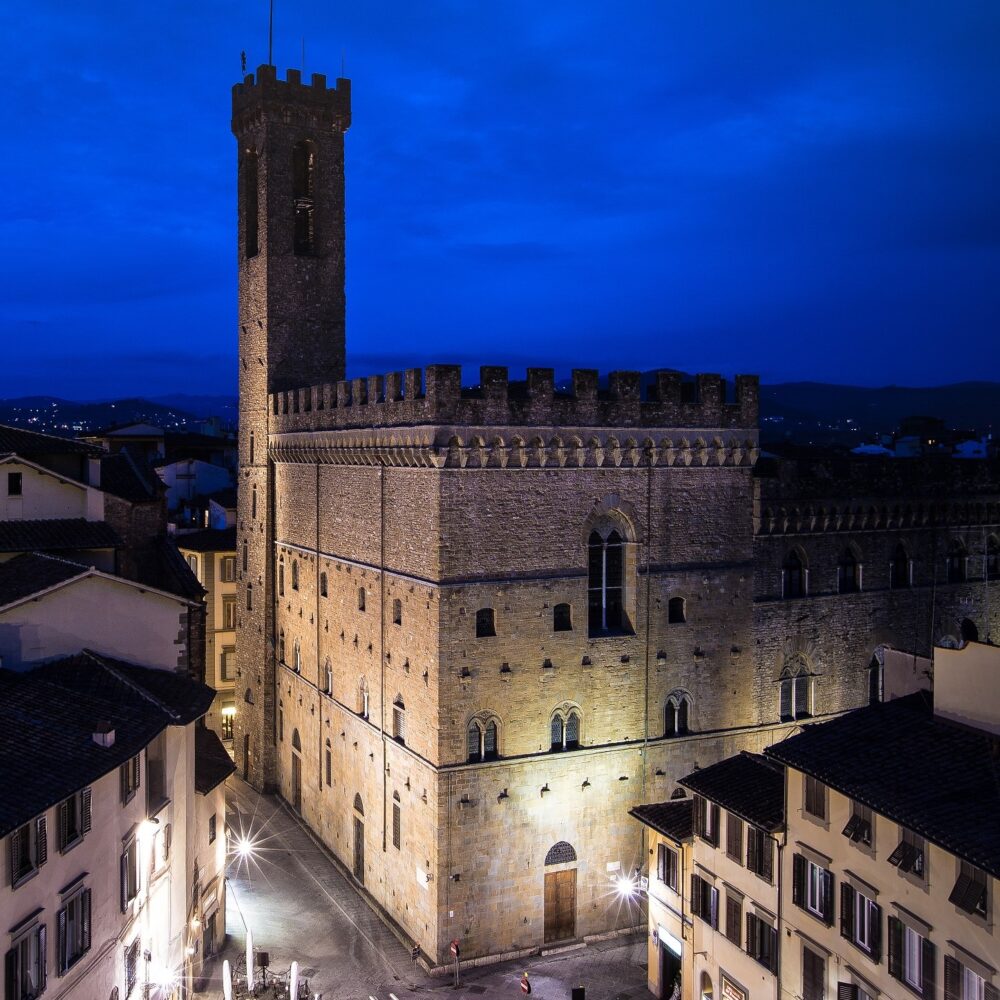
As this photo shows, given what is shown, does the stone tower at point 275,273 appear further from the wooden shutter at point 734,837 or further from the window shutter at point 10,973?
the window shutter at point 10,973

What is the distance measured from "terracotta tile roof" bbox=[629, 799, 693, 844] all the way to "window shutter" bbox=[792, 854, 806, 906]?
14.1 ft

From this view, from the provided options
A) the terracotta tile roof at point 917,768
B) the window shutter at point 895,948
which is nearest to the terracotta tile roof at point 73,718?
the terracotta tile roof at point 917,768

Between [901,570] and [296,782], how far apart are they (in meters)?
23.9

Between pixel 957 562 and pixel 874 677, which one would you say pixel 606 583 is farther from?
pixel 957 562

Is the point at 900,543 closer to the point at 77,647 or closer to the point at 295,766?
the point at 295,766

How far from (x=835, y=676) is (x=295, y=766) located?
2060 centimetres

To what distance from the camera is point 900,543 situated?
37188 mm

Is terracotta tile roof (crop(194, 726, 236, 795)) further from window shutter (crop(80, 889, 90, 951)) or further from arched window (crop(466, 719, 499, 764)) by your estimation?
window shutter (crop(80, 889, 90, 951))

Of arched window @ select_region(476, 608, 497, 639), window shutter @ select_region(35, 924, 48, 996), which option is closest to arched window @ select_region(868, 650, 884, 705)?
arched window @ select_region(476, 608, 497, 639)

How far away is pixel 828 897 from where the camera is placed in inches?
877

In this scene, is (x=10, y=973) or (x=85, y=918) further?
(x=85, y=918)

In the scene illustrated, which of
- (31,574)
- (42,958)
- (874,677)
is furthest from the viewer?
(874,677)

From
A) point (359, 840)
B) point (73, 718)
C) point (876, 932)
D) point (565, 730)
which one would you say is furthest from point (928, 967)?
point (359, 840)

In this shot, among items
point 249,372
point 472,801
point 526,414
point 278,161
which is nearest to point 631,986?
point 472,801
